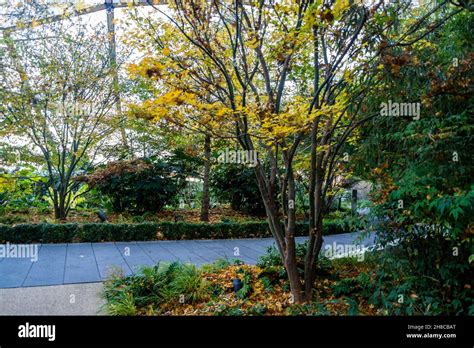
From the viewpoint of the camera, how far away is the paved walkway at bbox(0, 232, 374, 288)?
3945mm

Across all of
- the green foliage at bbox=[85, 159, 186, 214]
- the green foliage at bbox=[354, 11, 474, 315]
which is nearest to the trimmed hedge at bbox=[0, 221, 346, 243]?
the green foliage at bbox=[85, 159, 186, 214]

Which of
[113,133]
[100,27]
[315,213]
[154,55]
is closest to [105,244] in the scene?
[113,133]

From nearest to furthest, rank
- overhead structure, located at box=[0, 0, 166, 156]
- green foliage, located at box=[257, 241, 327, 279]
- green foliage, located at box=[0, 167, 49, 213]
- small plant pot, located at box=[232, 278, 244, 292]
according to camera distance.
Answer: small plant pot, located at box=[232, 278, 244, 292] → green foliage, located at box=[257, 241, 327, 279] → overhead structure, located at box=[0, 0, 166, 156] → green foliage, located at box=[0, 167, 49, 213]

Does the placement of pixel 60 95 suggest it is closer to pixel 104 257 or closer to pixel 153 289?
pixel 104 257

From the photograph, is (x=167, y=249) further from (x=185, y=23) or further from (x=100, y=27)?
(x=100, y=27)

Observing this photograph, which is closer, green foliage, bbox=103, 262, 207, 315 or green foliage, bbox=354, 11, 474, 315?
Answer: green foliage, bbox=354, 11, 474, 315

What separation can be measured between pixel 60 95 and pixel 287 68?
585cm

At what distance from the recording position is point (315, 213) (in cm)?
339

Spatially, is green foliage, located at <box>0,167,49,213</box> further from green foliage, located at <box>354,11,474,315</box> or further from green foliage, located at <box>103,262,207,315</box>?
green foliage, located at <box>354,11,474,315</box>

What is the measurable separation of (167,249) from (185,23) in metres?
4.15

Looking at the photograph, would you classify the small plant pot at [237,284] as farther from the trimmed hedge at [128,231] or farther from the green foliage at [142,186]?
the green foliage at [142,186]

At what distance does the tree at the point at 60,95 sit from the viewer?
6426mm

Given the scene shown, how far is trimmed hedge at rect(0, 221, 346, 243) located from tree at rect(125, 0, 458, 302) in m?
3.84

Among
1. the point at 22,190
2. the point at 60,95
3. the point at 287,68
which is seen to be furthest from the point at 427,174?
the point at 22,190
